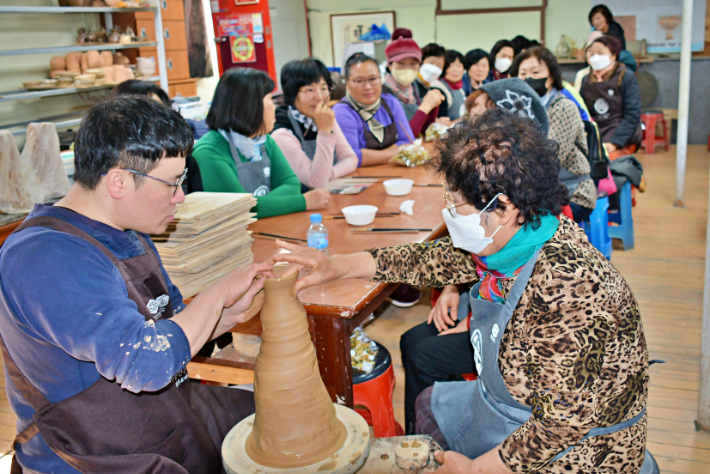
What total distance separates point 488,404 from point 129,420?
95 centimetres

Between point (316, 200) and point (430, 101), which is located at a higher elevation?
point (430, 101)

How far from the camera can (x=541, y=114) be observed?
9.91 feet

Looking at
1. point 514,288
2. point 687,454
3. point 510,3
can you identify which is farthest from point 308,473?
point 510,3

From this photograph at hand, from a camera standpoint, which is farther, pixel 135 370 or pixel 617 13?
pixel 617 13

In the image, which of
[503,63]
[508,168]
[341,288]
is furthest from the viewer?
[503,63]

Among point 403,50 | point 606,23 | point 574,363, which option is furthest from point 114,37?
point 606,23

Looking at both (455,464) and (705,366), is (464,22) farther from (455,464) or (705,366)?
(455,464)

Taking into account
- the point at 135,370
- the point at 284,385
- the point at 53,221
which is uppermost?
the point at 53,221

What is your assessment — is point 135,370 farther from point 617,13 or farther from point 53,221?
point 617,13

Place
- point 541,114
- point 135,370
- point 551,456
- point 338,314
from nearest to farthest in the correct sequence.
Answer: point 135,370 → point 551,456 → point 338,314 → point 541,114

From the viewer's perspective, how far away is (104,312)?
1.19 metres

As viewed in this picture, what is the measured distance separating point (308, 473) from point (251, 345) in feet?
3.11

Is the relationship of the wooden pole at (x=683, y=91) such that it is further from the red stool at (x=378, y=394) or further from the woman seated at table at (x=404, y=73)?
the red stool at (x=378, y=394)

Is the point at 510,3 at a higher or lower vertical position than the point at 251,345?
higher
